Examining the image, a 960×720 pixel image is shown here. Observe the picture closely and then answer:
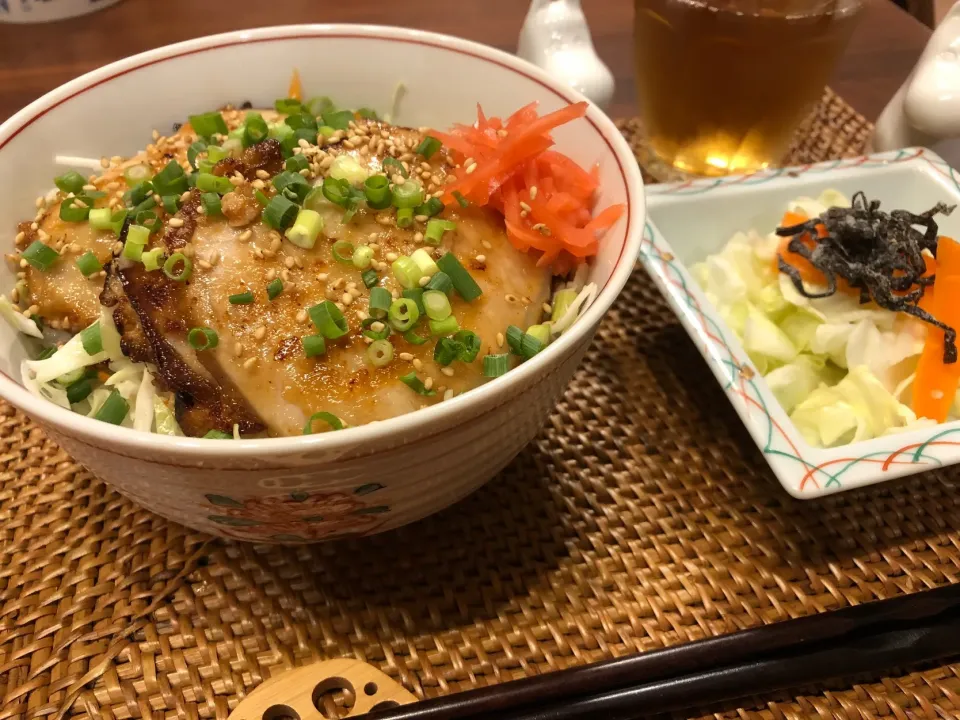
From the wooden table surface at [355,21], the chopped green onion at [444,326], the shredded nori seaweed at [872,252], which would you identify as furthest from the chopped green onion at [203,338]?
the wooden table surface at [355,21]

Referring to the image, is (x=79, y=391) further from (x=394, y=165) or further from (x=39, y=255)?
(x=394, y=165)

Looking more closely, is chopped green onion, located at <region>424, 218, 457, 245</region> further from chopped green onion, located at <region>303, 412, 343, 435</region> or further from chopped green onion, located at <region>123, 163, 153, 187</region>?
chopped green onion, located at <region>123, 163, 153, 187</region>

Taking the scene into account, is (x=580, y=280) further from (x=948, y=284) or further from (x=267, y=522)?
(x=948, y=284)

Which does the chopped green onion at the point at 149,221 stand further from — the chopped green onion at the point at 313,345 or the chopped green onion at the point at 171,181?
the chopped green onion at the point at 313,345

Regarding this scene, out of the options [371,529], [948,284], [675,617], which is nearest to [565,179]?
[371,529]

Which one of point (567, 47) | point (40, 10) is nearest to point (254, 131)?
point (567, 47)

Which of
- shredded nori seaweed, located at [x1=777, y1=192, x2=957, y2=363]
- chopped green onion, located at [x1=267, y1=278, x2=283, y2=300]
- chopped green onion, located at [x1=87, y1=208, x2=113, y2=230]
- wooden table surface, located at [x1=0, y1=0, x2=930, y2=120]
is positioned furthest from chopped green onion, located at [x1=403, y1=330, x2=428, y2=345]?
wooden table surface, located at [x1=0, y1=0, x2=930, y2=120]
